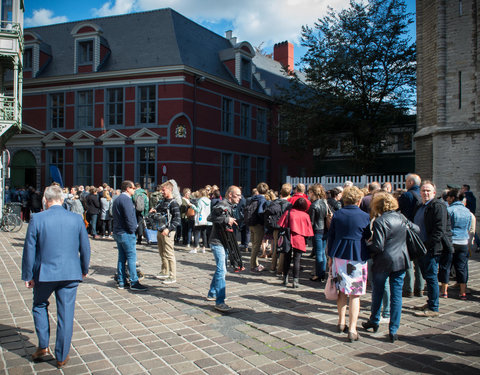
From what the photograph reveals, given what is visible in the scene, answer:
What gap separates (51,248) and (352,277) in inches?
129


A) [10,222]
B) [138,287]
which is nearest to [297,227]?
[138,287]

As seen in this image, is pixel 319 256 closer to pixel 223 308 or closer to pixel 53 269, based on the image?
pixel 223 308

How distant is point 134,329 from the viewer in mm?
5133

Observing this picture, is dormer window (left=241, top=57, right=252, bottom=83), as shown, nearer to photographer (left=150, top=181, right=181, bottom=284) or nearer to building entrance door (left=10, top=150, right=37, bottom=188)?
building entrance door (left=10, top=150, right=37, bottom=188)

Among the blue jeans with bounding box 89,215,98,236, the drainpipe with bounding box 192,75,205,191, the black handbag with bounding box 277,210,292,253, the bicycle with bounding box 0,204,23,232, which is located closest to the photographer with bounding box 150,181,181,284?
the black handbag with bounding box 277,210,292,253

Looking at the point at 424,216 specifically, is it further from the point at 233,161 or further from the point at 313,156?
Answer: the point at 313,156

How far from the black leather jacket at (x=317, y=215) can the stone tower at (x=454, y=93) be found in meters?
8.56

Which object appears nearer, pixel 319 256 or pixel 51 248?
pixel 51 248

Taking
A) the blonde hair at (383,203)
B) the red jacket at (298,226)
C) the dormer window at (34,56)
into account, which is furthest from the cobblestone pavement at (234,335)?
the dormer window at (34,56)

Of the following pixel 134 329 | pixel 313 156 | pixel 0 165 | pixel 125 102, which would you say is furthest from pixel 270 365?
pixel 313 156

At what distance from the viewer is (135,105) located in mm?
22984

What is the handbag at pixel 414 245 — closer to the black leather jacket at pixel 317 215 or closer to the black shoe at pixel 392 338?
the black shoe at pixel 392 338

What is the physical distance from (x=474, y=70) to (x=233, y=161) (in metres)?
14.8

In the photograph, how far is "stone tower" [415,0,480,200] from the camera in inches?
558
